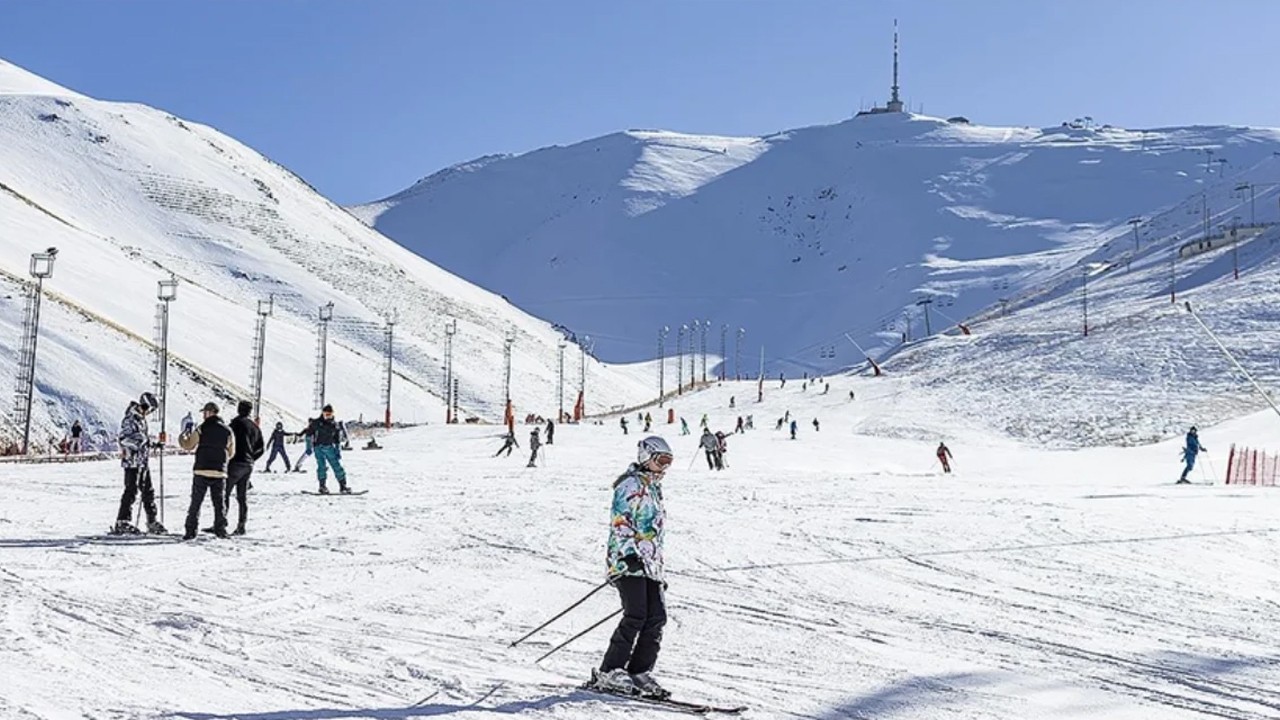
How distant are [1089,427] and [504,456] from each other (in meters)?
31.6

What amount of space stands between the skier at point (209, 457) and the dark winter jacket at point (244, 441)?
36 centimetres

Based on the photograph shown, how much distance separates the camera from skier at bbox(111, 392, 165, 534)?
50.7 ft

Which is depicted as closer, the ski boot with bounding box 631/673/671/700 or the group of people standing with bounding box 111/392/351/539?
the ski boot with bounding box 631/673/671/700

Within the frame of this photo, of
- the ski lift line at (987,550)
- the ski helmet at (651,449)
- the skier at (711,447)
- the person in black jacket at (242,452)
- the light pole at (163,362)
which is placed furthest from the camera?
the skier at (711,447)

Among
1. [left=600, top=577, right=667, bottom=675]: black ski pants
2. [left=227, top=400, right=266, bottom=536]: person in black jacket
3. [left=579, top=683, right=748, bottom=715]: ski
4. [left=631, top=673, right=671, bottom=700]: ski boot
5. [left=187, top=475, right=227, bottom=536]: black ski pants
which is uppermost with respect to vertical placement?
[left=227, top=400, right=266, bottom=536]: person in black jacket

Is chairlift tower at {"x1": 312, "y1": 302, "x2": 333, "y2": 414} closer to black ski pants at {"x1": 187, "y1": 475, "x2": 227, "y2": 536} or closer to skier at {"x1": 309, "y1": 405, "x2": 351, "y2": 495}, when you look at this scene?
skier at {"x1": 309, "y1": 405, "x2": 351, "y2": 495}

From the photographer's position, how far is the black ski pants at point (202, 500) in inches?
617

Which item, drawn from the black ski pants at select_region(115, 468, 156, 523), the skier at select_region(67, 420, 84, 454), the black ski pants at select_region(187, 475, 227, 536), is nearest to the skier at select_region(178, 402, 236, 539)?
the black ski pants at select_region(187, 475, 227, 536)

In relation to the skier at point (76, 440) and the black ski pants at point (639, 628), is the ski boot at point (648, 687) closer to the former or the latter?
the black ski pants at point (639, 628)

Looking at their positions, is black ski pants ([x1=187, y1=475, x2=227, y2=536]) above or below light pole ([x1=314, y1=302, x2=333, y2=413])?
below

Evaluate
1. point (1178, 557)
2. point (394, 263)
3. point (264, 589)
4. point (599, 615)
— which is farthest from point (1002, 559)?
point (394, 263)

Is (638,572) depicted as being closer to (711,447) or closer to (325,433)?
(325,433)

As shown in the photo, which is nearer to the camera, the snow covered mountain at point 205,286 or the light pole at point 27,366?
the light pole at point 27,366

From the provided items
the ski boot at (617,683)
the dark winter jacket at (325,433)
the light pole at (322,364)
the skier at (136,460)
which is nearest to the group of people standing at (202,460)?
the skier at (136,460)
